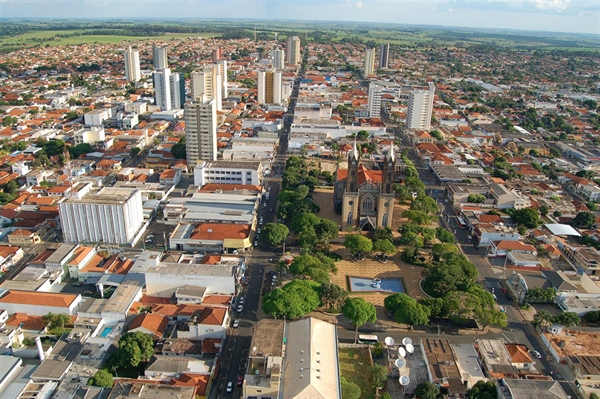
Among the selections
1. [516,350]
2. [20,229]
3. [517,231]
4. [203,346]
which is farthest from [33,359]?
[517,231]

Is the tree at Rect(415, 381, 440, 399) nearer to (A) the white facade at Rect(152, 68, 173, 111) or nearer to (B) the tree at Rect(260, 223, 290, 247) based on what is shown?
(B) the tree at Rect(260, 223, 290, 247)

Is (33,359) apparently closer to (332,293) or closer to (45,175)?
(332,293)

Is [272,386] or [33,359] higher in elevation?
[272,386]

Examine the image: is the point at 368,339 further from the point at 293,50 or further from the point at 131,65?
the point at 293,50

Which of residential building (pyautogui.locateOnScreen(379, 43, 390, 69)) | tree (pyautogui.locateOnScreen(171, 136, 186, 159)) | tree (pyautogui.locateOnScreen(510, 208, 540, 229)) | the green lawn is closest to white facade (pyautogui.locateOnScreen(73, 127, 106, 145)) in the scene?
tree (pyautogui.locateOnScreen(171, 136, 186, 159))

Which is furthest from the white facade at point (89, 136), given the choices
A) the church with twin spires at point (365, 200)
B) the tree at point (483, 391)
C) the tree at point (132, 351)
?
the tree at point (483, 391)
